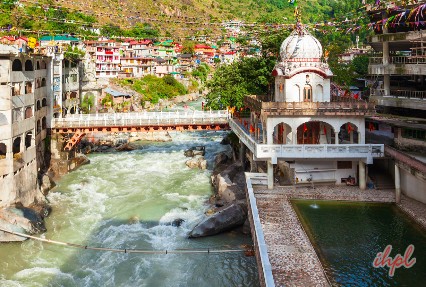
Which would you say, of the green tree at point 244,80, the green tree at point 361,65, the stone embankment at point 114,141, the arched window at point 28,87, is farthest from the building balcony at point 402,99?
the green tree at point 361,65

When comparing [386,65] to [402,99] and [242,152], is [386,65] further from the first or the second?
[242,152]

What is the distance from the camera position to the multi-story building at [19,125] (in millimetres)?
28375

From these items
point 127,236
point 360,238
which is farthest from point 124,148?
point 360,238

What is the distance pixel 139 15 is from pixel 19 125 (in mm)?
114534

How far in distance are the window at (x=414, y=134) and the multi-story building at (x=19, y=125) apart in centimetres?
2670

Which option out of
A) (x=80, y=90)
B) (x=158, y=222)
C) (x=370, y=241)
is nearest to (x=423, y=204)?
(x=370, y=241)

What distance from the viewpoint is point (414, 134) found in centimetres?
2875

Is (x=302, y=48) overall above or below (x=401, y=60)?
above

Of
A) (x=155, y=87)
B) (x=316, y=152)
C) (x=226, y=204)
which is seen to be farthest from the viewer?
(x=155, y=87)

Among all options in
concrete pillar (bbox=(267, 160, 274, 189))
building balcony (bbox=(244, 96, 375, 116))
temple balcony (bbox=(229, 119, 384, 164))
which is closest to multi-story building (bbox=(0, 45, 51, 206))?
temple balcony (bbox=(229, 119, 384, 164))

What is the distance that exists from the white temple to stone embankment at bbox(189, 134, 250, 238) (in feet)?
9.95

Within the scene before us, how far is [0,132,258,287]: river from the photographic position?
70.4 ft

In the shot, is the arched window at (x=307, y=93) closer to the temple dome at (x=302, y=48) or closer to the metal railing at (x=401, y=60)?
the temple dome at (x=302, y=48)

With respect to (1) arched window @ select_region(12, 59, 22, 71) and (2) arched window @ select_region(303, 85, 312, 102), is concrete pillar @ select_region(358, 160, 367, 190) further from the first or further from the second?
(1) arched window @ select_region(12, 59, 22, 71)
